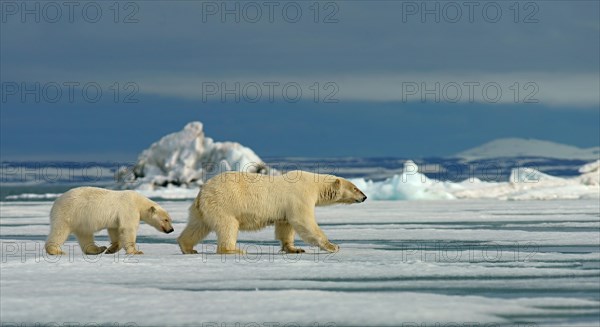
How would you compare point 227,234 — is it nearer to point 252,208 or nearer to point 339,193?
point 252,208

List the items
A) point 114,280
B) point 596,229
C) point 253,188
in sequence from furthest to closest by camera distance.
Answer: point 596,229
point 253,188
point 114,280

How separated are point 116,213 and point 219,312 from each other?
4.72 meters

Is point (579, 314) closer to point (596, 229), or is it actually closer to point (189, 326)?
point (189, 326)

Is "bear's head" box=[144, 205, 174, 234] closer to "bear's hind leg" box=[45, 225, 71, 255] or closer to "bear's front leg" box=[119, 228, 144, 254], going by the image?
"bear's front leg" box=[119, 228, 144, 254]

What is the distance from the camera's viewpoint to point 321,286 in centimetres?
734

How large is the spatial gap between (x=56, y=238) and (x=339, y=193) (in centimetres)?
325

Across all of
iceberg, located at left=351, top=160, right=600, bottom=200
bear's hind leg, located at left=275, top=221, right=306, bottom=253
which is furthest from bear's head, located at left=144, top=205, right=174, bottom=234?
iceberg, located at left=351, top=160, right=600, bottom=200

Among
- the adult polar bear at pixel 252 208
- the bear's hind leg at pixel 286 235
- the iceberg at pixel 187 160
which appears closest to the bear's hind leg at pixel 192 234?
the adult polar bear at pixel 252 208

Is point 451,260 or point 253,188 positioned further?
point 253,188

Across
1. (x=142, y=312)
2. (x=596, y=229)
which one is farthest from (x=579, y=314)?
(x=596, y=229)

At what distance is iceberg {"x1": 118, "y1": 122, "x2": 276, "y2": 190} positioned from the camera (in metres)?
56.0

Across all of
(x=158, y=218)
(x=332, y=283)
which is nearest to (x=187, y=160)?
(x=158, y=218)

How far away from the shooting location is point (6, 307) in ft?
20.7

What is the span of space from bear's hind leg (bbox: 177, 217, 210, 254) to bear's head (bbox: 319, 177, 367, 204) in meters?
1.41
